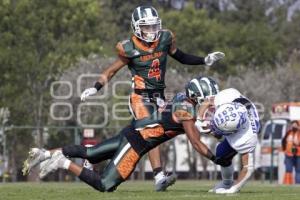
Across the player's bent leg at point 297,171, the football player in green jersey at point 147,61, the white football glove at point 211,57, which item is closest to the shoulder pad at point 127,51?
the football player in green jersey at point 147,61

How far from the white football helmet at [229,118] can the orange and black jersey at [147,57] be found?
7.50ft

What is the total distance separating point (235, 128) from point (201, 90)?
737mm

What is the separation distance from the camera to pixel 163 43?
13.1m

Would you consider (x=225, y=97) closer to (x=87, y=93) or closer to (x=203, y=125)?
(x=203, y=125)

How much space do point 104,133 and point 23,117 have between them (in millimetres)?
7082

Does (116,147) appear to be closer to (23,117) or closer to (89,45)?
(23,117)

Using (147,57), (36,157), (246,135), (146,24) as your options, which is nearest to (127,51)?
(147,57)

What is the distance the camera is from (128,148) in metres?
11.5

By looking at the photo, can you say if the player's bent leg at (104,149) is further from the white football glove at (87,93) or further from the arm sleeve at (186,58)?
the arm sleeve at (186,58)

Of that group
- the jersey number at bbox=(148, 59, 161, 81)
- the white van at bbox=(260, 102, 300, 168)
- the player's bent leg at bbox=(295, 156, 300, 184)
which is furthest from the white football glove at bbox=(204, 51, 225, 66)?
the white van at bbox=(260, 102, 300, 168)

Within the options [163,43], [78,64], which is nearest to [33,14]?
[78,64]

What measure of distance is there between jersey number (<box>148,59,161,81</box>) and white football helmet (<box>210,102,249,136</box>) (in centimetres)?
227

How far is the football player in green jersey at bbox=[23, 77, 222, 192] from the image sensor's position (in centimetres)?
1140

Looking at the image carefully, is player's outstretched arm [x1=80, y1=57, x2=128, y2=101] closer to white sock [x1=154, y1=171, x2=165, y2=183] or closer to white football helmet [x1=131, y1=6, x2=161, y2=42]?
white football helmet [x1=131, y1=6, x2=161, y2=42]
